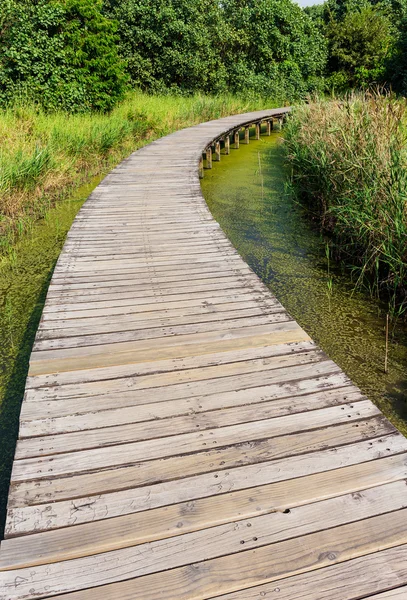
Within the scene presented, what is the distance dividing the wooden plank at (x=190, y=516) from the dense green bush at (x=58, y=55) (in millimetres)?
9629

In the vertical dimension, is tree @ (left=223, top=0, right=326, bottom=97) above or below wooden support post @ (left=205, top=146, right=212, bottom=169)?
above

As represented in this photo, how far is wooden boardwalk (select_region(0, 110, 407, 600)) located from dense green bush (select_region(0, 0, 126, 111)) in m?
8.13

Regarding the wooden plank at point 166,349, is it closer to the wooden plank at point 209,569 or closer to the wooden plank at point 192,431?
the wooden plank at point 192,431

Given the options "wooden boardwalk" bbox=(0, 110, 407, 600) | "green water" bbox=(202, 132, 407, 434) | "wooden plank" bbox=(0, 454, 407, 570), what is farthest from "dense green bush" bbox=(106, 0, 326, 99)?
"wooden plank" bbox=(0, 454, 407, 570)

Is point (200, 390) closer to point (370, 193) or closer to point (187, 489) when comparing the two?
point (187, 489)

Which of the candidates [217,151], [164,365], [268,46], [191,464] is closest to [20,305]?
[164,365]

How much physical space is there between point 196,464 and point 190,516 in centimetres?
24

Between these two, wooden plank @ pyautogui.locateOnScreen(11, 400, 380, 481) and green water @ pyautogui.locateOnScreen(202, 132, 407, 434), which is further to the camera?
green water @ pyautogui.locateOnScreen(202, 132, 407, 434)

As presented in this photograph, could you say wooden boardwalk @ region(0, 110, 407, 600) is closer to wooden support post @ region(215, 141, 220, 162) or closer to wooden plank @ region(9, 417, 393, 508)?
wooden plank @ region(9, 417, 393, 508)

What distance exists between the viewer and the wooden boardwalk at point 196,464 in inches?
53.7

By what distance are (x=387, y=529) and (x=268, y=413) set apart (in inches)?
25.8

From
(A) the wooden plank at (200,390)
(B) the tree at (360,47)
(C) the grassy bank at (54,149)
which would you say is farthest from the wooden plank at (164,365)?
(B) the tree at (360,47)

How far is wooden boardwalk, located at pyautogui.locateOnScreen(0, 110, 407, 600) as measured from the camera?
4.47 ft

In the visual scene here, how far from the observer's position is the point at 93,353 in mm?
2502
